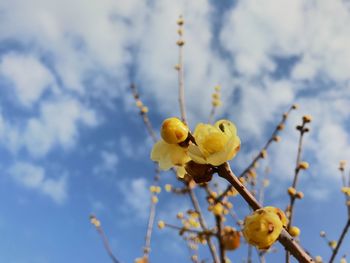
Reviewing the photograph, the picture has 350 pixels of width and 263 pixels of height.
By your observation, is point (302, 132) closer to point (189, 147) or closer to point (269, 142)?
point (269, 142)

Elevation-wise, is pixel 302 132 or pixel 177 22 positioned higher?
pixel 177 22

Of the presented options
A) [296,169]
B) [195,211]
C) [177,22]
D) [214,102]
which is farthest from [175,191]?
[177,22]

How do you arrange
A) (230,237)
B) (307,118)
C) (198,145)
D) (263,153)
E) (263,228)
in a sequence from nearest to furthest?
1. (263,228)
2. (198,145)
3. (307,118)
4. (230,237)
5. (263,153)

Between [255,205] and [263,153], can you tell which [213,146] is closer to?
[255,205]

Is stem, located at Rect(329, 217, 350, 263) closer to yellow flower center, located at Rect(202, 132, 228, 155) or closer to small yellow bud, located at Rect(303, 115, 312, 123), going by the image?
small yellow bud, located at Rect(303, 115, 312, 123)

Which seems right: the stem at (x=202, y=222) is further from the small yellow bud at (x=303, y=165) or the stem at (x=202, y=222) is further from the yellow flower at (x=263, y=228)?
the yellow flower at (x=263, y=228)

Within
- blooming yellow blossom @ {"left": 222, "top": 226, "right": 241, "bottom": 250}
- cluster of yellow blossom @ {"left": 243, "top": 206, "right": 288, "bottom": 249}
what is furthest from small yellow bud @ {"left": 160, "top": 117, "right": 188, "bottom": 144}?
blooming yellow blossom @ {"left": 222, "top": 226, "right": 241, "bottom": 250}

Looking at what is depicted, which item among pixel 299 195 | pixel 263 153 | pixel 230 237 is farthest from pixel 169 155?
pixel 263 153

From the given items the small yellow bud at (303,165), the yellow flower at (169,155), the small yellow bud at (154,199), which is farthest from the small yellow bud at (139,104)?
the yellow flower at (169,155)
